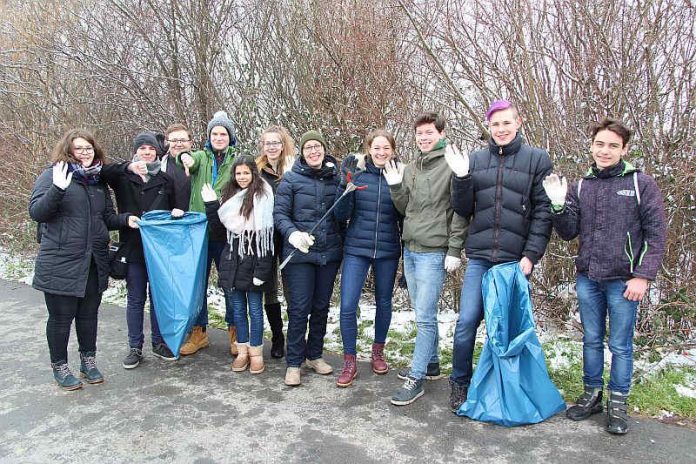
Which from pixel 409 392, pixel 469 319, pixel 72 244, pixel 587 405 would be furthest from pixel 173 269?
pixel 587 405

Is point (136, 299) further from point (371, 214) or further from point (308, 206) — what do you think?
point (371, 214)

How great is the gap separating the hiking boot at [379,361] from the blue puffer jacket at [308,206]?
0.83 m

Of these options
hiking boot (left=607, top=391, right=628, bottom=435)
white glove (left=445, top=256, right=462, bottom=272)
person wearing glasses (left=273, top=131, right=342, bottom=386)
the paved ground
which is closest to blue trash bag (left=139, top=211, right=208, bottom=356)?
the paved ground

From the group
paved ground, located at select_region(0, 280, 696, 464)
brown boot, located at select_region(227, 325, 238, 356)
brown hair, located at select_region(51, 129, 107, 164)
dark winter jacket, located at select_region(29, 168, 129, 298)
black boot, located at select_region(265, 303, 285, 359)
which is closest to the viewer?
paved ground, located at select_region(0, 280, 696, 464)

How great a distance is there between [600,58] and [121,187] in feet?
13.3

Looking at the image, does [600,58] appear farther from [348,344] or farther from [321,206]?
[348,344]

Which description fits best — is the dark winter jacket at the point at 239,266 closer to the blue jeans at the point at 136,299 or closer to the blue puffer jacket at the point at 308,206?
the blue puffer jacket at the point at 308,206

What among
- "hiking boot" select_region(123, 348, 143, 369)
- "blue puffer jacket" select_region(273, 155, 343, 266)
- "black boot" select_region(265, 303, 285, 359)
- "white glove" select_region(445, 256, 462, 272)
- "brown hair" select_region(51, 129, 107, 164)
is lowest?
"hiking boot" select_region(123, 348, 143, 369)

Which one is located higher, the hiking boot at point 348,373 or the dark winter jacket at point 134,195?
the dark winter jacket at point 134,195

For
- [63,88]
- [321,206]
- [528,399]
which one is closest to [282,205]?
[321,206]

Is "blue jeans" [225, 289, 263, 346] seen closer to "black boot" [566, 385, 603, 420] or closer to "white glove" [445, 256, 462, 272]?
"white glove" [445, 256, 462, 272]

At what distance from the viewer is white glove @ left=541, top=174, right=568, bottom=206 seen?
3.22m

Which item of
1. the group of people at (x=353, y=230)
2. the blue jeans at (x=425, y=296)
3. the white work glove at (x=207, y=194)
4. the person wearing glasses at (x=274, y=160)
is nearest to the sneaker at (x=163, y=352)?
the group of people at (x=353, y=230)

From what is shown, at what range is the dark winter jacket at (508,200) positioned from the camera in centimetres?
338
